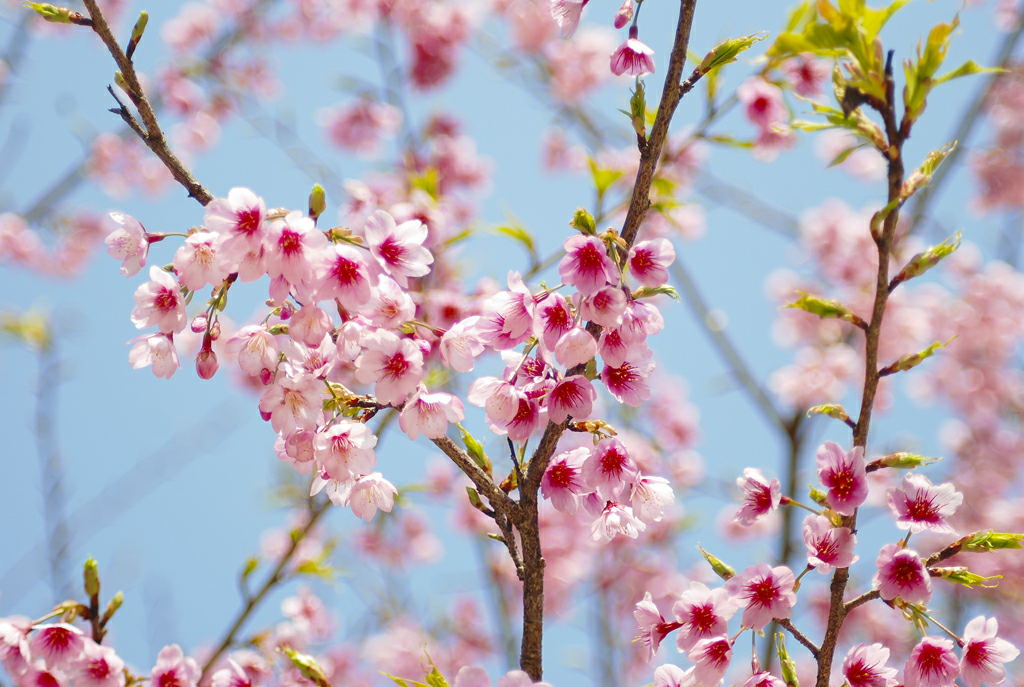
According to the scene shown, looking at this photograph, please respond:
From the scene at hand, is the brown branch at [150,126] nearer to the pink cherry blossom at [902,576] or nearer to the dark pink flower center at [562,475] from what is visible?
the dark pink flower center at [562,475]

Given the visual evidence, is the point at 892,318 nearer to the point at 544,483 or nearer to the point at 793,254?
the point at 793,254

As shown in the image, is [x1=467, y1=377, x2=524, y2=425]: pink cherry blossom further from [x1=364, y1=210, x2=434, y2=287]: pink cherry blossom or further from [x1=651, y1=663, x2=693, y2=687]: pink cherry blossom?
[x1=651, y1=663, x2=693, y2=687]: pink cherry blossom

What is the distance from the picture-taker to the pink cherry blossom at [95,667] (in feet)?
4.39

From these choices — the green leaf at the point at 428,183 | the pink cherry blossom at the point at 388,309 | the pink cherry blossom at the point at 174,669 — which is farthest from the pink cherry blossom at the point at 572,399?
the green leaf at the point at 428,183

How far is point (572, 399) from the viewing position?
1090mm

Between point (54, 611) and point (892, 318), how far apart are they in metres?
4.40

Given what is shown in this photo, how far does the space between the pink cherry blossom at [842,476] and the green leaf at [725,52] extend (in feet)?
1.85

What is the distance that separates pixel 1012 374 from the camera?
5.20 metres

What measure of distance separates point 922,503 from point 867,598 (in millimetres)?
165

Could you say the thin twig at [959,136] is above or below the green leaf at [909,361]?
above

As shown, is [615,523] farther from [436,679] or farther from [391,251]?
[391,251]

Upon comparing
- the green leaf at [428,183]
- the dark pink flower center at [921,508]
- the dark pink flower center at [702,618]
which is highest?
the green leaf at [428,183]

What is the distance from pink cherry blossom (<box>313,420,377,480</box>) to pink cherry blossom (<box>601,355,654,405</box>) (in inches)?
14.2

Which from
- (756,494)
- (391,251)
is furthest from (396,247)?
(756,494)
